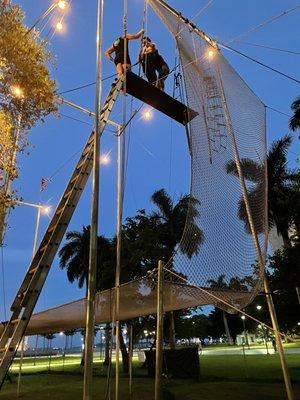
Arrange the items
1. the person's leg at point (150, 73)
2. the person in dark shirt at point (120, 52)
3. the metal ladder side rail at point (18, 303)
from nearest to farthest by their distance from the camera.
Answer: the metal ladder side rail at point (18, 303) → the person in dark shirt at point (120, 52) → the person's leg at point (150, 73)

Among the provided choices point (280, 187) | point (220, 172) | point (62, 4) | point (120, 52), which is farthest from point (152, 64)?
point (280, 187)

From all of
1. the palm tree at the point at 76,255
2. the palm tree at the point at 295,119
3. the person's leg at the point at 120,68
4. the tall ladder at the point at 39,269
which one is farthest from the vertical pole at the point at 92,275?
the palm tree at the point at 76,255

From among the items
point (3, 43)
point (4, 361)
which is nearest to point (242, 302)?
point (4, 361)

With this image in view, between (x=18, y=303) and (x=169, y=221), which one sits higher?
(x=169, y=221)

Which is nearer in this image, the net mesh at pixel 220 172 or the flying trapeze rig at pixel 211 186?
the flying trapeze rig at pixel 211 186

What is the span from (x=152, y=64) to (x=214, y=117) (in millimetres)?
2890

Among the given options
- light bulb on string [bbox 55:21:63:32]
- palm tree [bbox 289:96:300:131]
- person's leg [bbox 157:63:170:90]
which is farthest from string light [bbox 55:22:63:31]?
palm tree [bbox 289:96:300:131]

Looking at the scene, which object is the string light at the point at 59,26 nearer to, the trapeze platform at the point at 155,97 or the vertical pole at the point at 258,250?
the trapeze platform at the point at 155,97

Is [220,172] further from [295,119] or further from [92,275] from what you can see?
[295,119]

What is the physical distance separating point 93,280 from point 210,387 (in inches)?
391

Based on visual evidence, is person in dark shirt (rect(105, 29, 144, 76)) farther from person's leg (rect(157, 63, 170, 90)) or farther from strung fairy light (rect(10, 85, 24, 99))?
strung fairy light (rect(10, 85, 24, 99))

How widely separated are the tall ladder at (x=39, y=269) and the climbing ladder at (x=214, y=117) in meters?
1.96

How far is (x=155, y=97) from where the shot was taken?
826 centimetres

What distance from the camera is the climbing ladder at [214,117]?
6.61m
